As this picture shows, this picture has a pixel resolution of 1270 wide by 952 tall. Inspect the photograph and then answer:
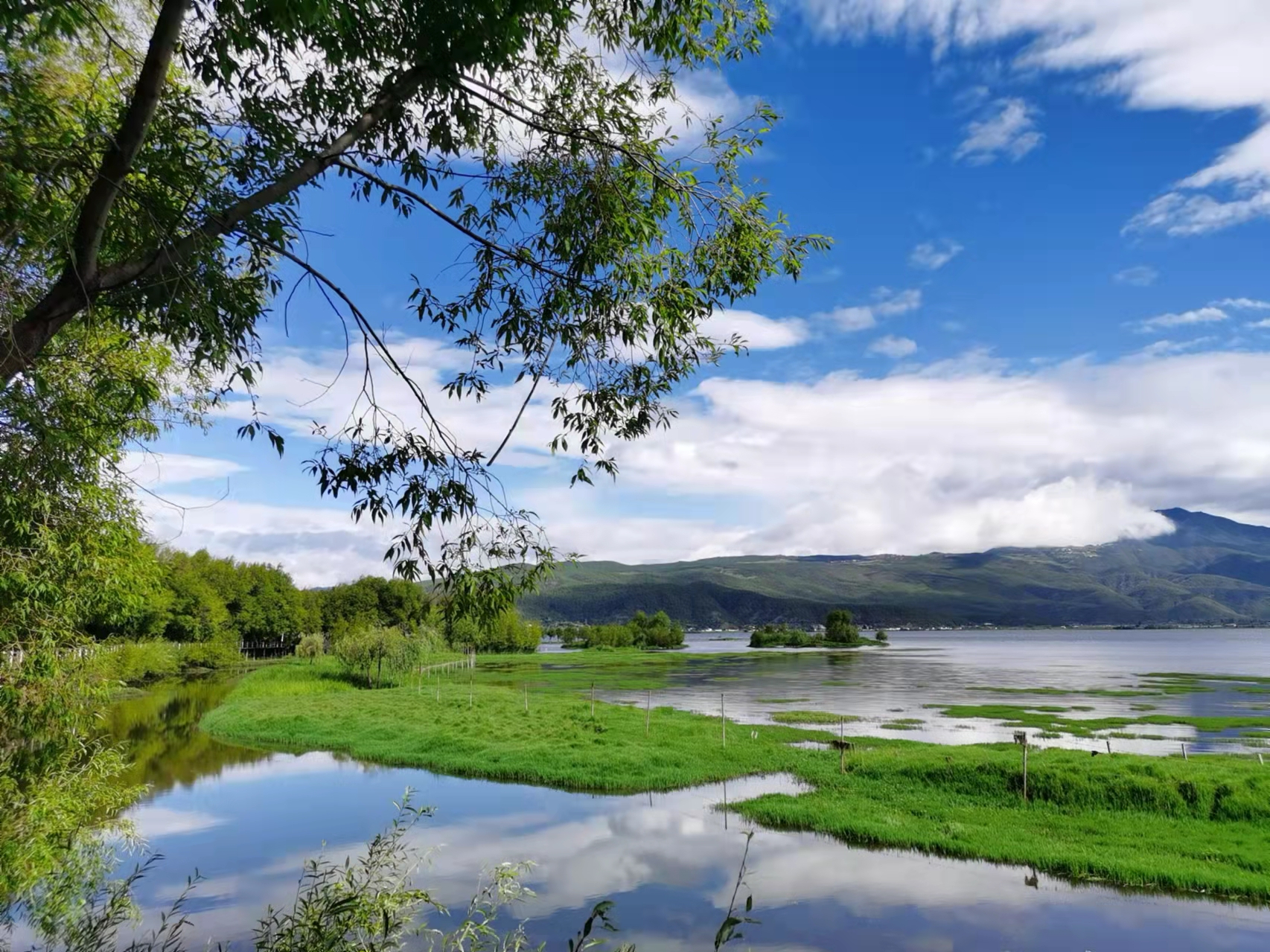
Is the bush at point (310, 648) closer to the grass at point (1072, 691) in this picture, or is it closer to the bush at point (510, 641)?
the bush at point (510, 641)

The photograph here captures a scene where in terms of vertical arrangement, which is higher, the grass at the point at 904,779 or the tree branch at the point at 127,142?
the tree branch at the point at 127,142

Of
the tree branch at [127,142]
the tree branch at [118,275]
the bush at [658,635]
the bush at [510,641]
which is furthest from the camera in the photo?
the bush at [658,635]

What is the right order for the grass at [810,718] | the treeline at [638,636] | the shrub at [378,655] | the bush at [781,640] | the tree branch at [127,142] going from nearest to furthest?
the tree branch at [127,142], the grass at [810,718], the shrub at [378,655], the treeline at [638,636], the bush at [781,640]

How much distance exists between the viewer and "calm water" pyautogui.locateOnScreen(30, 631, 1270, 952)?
17.7 meters

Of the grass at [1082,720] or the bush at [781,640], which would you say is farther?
the bush at [781,640]

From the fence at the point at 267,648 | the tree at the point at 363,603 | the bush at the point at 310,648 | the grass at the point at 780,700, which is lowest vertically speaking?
the fence at the point at 267,648

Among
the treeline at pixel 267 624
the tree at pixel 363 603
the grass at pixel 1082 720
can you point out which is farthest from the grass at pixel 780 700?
the tree at pixel 363 603

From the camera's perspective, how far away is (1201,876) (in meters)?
19.0

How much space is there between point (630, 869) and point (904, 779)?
39.7 ft

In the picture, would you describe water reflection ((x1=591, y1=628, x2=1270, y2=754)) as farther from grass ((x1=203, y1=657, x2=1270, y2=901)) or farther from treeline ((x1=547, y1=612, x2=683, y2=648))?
treeline ((x1=547, y1=612, x2=683, y2=648))

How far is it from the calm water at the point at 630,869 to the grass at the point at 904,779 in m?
1.07

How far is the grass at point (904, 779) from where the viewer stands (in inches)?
831

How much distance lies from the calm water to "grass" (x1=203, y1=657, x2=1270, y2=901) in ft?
3.51

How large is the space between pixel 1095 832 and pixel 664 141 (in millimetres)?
24602
